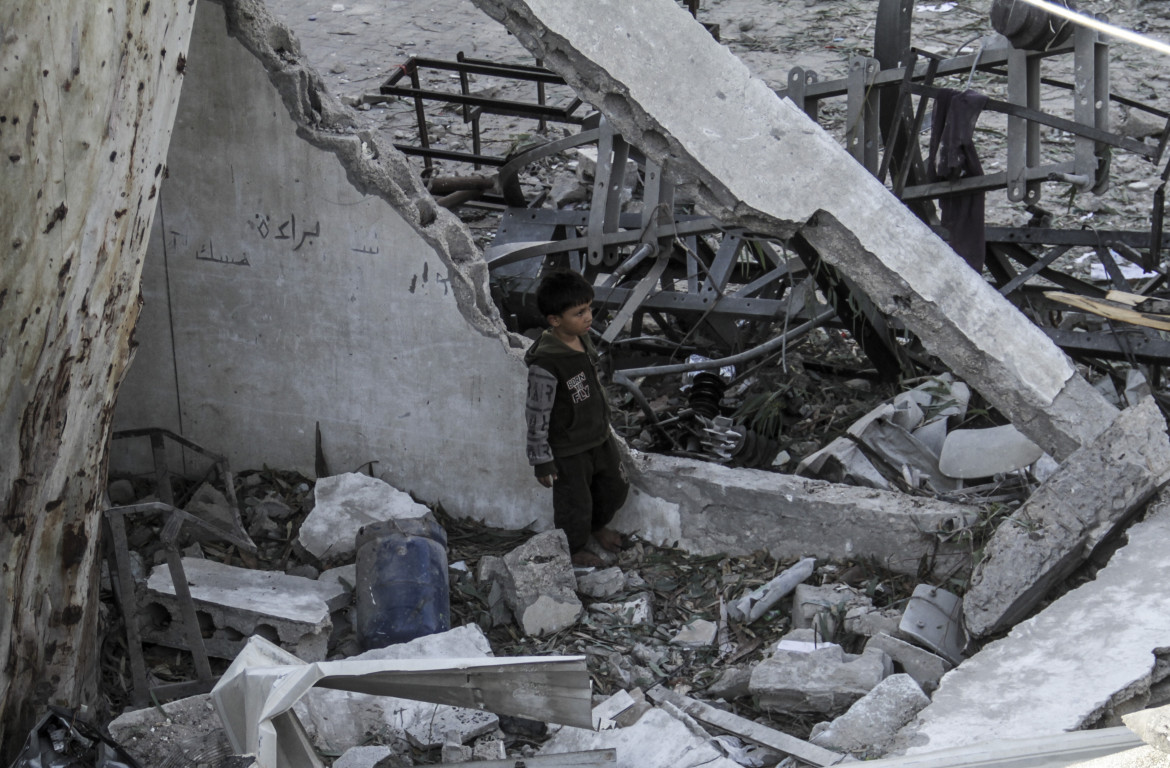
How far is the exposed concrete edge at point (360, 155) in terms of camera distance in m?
4.50

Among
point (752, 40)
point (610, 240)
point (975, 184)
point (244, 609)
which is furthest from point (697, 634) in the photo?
point (752, 40)

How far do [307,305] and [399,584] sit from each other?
53.1 inches

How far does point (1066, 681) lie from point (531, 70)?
21.5 ft

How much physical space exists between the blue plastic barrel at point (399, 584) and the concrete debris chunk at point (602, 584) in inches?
21.9

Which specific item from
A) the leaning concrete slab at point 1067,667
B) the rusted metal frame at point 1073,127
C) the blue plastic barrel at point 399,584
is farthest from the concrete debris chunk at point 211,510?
the rusted metal frame at point 1073,127

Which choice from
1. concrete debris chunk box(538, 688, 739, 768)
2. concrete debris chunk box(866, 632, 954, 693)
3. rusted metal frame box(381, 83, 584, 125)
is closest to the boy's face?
concrete debris chunk box(538, 688, 739, 768)

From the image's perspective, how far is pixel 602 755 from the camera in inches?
129

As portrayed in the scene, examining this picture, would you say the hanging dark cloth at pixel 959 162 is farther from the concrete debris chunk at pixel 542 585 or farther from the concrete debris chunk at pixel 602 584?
the concrete debris chunk at pixel 542 585

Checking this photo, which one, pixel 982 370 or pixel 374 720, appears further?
pixel 982 370

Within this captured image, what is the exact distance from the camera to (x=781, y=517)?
4512 mm

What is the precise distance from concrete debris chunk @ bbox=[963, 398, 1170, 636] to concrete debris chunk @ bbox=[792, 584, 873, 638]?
0.47 metres

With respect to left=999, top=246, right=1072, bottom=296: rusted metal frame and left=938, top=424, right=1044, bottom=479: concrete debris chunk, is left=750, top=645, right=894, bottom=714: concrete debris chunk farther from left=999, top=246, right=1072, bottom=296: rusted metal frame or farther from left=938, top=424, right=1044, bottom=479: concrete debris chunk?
left=999, top=246, right=1072, bottom=296: rusted metal frame

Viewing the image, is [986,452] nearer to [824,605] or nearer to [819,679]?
[824,605]

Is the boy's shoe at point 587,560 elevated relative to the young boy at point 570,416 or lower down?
lower down
